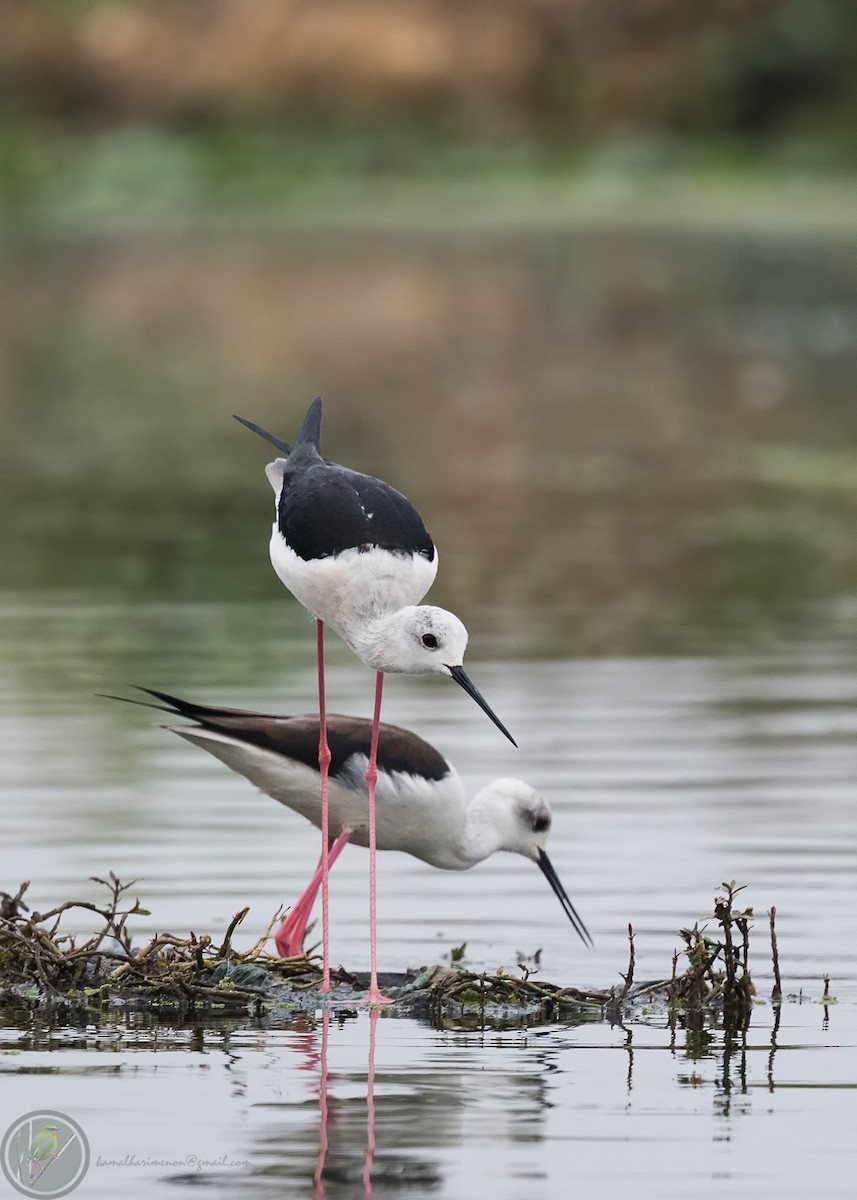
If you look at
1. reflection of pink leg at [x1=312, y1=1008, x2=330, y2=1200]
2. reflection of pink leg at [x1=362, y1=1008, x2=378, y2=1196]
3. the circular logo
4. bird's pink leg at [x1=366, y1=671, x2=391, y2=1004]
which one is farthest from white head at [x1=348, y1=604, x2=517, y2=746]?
the circular logo

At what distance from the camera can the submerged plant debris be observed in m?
6.11

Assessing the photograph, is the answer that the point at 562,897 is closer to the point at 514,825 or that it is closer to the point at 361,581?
the point at 514,825

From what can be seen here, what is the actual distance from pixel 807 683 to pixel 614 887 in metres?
3.32

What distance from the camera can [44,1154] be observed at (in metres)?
4.93

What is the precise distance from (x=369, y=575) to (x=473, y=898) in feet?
4.43

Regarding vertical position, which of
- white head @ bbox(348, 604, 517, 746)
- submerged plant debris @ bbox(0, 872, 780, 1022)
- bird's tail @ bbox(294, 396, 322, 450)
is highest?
bird's tail @ bbox(294, 396, 322, 450)

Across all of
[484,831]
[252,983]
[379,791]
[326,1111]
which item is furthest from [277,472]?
[326,1111]

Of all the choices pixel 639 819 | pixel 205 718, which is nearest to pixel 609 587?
pixel 639 819

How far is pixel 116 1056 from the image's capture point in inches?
224

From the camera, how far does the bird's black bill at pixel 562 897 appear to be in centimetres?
691

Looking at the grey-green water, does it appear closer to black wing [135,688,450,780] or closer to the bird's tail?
black wing [135,688,450,780]

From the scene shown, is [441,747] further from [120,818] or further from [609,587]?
[609,587]

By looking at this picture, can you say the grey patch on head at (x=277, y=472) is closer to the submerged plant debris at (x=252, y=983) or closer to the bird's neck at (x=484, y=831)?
the bird's neck at (x=484, y=831)

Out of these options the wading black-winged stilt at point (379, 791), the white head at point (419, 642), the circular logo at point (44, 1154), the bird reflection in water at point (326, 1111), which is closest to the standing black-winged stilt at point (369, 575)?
the white head at point (419, 642)
